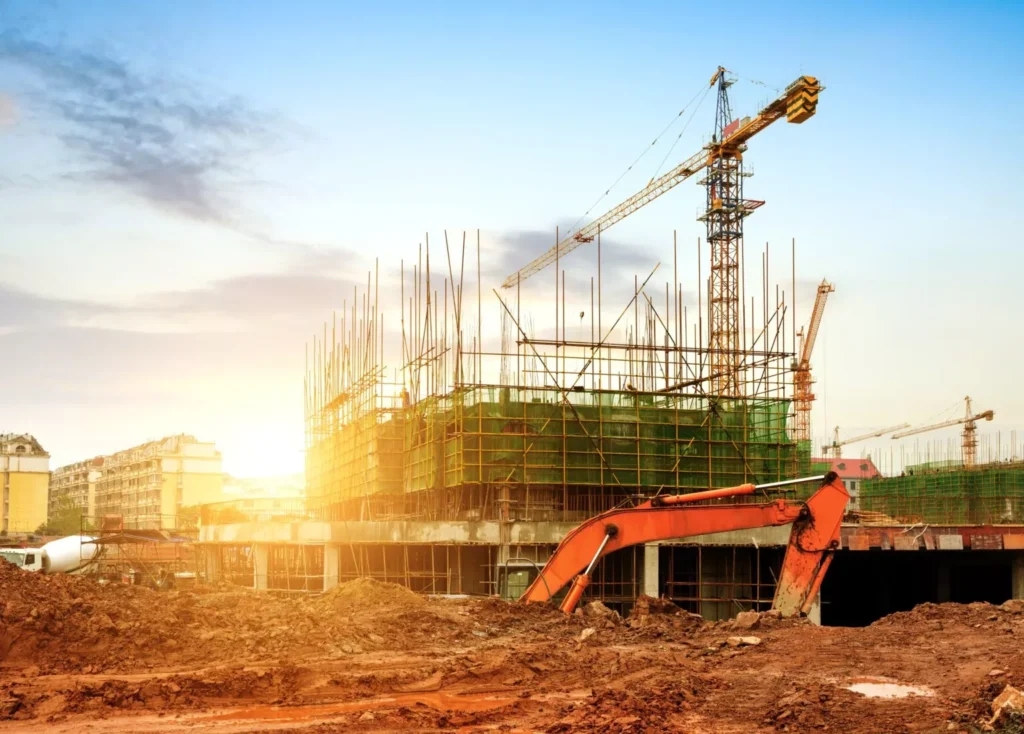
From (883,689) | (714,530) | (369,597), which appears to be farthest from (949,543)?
(883,689)

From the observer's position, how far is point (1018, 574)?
38.2 m

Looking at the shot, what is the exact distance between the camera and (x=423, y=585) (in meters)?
35.1

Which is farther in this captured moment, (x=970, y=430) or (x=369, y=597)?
(x=970, y=430)

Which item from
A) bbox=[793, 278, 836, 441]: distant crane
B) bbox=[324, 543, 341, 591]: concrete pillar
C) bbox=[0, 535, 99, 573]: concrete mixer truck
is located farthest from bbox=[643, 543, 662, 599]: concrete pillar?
bbox=[793, 278, 836, 441]: distant crane

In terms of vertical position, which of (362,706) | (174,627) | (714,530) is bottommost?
(362,706)

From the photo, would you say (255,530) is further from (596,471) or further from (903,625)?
(903,625)

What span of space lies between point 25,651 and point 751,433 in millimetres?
26689

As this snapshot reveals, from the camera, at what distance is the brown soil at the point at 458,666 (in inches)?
556

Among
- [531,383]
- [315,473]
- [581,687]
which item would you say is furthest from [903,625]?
[315,473]

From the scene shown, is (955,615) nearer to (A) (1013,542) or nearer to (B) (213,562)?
(A) (1013,542)

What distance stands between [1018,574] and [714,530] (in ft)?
68.0

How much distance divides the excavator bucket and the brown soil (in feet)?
3.48

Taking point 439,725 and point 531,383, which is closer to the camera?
point 439,725

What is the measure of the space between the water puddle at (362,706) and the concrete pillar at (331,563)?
63.4 feet
